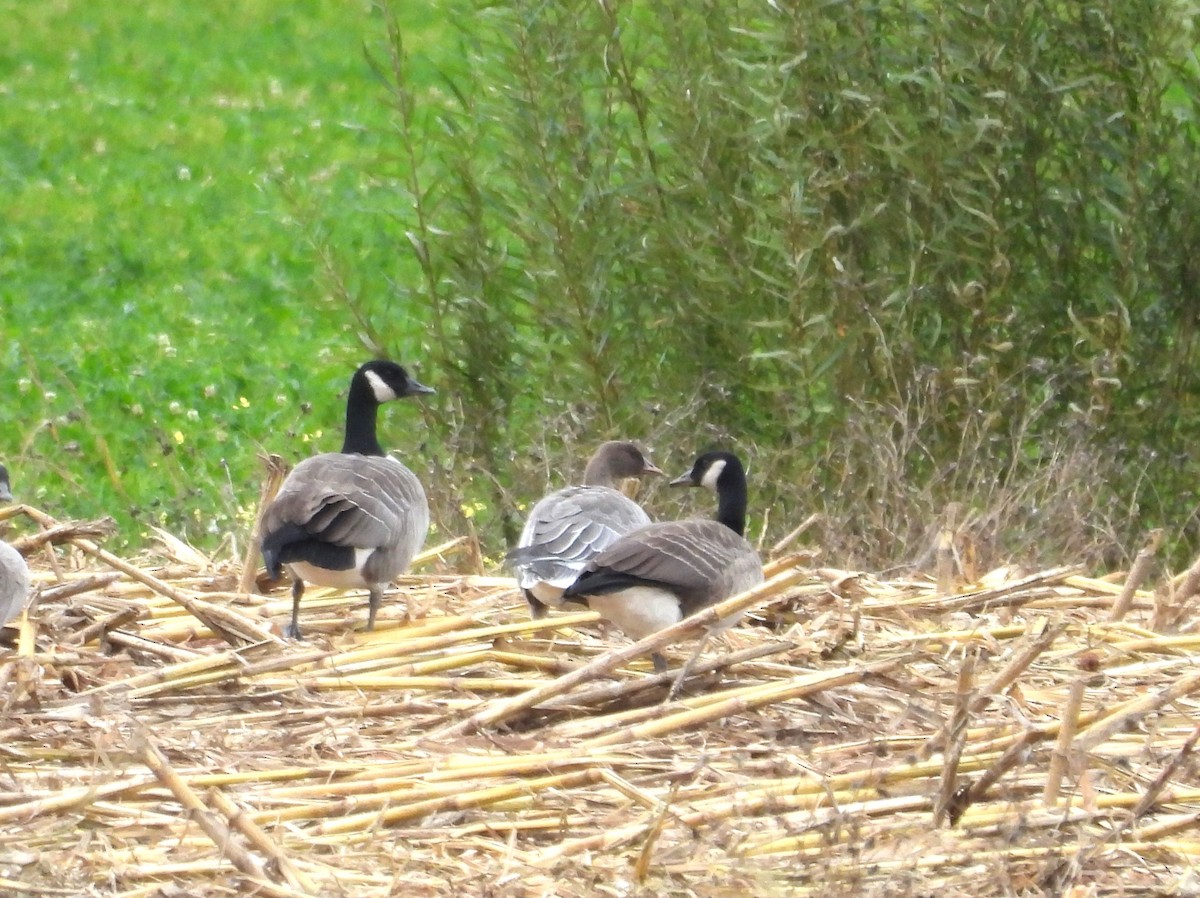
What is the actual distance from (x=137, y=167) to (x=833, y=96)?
12945 mm

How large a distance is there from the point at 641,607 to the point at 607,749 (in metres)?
1.41

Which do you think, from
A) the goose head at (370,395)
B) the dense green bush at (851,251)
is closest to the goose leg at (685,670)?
the dense green bush at (851,251)

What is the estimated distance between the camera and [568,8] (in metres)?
8.77

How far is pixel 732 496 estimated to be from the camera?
7.33 m

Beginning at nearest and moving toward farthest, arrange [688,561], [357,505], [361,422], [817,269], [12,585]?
[12,585] → [688,561] → [357,505] → [361,422] → [817,269]

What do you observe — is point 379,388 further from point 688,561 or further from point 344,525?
point 688,561

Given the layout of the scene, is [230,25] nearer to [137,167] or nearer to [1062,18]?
[137,167]

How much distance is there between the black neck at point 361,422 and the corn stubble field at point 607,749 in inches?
80.4

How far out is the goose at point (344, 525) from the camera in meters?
6.66

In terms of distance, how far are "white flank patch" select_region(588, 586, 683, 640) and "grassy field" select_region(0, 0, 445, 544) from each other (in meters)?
2.91

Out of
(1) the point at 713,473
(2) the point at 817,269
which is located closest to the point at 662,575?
(1) the point at 713,473

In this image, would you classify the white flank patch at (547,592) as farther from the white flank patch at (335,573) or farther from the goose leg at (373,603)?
the white flank patch at (335,573)

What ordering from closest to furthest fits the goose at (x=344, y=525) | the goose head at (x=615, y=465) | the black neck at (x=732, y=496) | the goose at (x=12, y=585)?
the goose at (x=12, y=585) < the goose at (x=344, y=525) < the black neck at (x=732, y=496) < the goose head at (x=615, y=465)

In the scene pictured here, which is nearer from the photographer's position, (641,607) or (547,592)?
(641,607)
